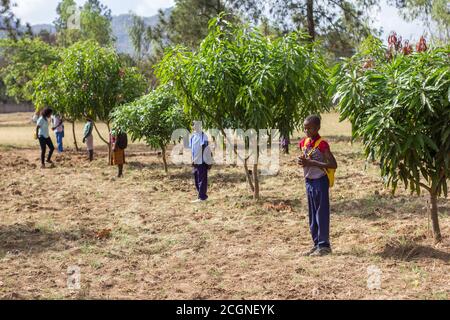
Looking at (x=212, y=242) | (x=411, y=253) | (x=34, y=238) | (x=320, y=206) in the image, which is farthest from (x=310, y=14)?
(x=411, y=253)

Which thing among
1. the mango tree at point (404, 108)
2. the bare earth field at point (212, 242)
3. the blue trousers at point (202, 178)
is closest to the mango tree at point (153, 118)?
the bare earth field at point (212, 242)

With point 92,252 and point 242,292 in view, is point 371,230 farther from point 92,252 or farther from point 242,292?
point 92,252

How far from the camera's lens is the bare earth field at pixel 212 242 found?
5.68m

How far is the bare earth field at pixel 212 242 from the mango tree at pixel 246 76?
1.66 m

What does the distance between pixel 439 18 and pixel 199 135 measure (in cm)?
3255

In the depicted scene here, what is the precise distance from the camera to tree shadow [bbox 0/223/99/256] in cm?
741

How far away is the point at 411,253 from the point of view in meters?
6.51

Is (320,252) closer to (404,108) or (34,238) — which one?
(404,108)

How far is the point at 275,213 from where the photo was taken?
930 cm

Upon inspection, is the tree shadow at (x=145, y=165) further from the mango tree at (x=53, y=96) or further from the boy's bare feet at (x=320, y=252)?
the boy's bare feet at (x=320, y=252)

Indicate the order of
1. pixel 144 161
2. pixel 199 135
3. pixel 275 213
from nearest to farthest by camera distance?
1. pixel 275 213
2. pixel 199 135
3. pixel 144 161

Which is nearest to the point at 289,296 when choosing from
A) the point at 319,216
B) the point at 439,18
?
the point at 319,216

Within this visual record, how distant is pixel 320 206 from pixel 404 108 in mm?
1404

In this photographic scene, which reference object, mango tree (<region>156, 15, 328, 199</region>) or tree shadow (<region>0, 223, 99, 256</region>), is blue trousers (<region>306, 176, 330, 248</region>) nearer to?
mango tree (<region>156, 15, 328, 199</region>)
